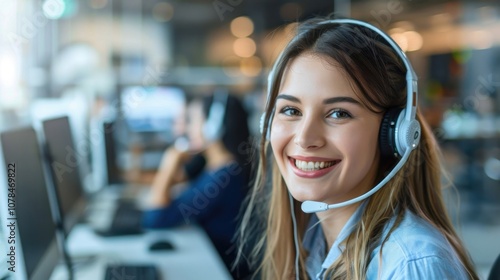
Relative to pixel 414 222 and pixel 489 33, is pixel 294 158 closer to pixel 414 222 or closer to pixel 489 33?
pixel 414 222

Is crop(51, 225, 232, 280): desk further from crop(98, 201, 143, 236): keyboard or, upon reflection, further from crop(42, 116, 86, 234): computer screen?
crop(42, 116, 86, 234): computer screen

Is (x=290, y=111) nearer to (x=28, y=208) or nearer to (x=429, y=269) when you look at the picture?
(x=429, y=269)

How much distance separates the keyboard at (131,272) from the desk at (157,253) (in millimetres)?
41

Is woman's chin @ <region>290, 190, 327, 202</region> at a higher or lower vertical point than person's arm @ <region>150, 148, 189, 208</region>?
higher

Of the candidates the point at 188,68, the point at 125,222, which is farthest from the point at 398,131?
the point at 188,68

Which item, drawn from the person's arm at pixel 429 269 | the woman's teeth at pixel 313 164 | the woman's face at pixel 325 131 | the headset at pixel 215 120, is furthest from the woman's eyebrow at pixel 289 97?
the headset at pixel 215 120

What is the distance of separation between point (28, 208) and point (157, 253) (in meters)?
0.85

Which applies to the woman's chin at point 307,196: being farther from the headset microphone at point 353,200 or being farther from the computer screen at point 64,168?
the computer screen at point 64,168

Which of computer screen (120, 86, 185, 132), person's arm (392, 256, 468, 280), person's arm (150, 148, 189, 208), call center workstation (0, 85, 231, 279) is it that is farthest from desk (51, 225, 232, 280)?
computer screen (120, 86, 185, 132)

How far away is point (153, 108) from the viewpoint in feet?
14.4

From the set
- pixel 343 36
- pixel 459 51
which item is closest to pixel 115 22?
pixel 459 51

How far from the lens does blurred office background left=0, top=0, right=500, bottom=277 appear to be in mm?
3227

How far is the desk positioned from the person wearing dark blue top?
0.08m

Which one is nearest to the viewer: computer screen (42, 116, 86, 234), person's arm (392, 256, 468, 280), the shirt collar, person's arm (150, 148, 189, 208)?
person's arm (392, 256, 468, 280)
